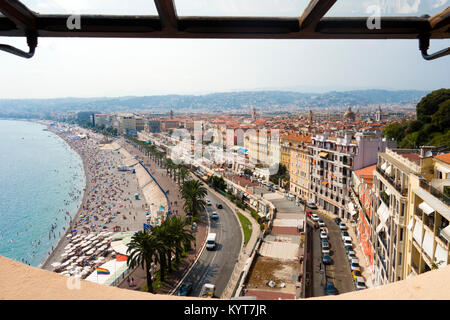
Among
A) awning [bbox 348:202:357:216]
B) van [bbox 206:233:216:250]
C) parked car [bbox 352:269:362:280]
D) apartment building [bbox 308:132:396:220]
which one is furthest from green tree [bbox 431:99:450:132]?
van [bbox 206:233:216:250]

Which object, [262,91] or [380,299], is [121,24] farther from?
[262,91]

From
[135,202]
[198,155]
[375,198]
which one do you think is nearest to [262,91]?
[198,155]

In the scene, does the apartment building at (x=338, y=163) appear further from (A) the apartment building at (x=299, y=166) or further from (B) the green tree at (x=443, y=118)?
(B) the green tree at (x=443, y=118)

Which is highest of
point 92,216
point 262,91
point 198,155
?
point 262,91

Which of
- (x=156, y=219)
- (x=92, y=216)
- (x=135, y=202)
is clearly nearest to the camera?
(x=156, y=219)

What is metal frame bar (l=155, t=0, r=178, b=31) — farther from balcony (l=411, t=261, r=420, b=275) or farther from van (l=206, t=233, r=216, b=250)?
van (l=206, t=233, r=216, b=250)

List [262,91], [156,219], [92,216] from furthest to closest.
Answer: [262,91], [92,216], [156,219]
